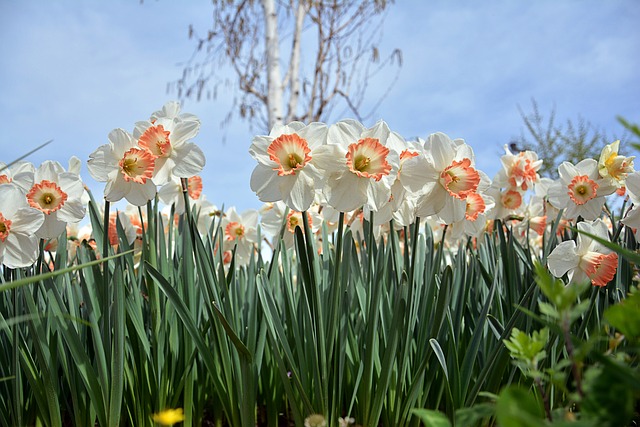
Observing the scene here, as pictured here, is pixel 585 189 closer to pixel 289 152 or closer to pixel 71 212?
pixel 289 152

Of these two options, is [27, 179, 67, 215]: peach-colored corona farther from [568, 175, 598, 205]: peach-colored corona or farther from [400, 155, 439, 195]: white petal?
[568, 175, 598, 205]: peach-colored corona

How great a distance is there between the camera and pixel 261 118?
8.34 meters

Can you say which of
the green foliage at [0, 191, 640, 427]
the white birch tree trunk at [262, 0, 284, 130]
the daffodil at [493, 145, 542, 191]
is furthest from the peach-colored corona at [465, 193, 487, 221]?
the white birch tree trunk at [262, 0, 284, 130]

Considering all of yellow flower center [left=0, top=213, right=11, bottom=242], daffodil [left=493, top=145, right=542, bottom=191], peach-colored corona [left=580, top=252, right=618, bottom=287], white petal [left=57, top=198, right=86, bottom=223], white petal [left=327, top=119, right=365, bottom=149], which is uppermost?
daffodil [left=493, top=145, right=542, bottom=191]

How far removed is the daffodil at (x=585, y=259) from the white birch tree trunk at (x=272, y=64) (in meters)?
6.38

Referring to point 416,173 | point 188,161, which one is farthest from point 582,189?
point 188,161

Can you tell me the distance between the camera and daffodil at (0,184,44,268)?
128cm

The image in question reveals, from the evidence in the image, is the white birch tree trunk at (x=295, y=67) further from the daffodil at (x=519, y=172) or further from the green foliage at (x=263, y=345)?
the green foliage at (x=263, y=345)

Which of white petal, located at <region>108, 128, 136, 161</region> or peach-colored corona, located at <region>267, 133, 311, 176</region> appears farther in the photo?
white petal, located at <region>108, 128, 136, 161</region>

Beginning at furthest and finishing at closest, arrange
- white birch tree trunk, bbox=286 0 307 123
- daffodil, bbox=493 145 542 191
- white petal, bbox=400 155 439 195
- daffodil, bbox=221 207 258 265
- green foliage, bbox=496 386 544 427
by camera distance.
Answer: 1. white birch tree trunk, bbox=286 0 307 123
2. daffodil, bbox=221 207 258 265
3. daffodil, bbox=493 145 542 191
4. white petal, bbox=400 155 439 195
5. green foliage, bbox=496 386 544 427

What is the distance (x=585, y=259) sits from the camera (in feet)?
4.57

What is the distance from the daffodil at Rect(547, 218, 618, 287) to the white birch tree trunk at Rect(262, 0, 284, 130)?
6.38 m

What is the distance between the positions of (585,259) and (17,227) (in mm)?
1522

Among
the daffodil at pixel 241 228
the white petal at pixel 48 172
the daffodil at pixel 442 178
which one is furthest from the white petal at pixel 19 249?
the daffodil at pixel 241 228
